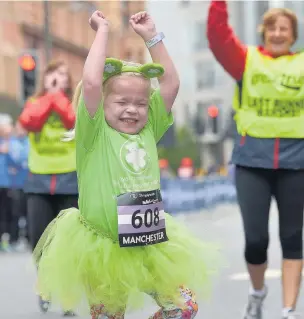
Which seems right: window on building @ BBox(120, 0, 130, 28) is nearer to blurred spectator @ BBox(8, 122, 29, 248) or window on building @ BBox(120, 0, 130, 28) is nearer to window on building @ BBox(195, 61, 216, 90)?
window on building @ BBox(195, 61, 216, 90)

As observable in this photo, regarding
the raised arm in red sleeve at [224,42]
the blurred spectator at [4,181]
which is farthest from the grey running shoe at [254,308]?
the blurred spectator at [4,181]

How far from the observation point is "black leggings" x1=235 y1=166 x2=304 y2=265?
5.60 meters

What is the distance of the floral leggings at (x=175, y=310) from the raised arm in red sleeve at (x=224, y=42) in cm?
186

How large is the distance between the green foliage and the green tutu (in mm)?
51844

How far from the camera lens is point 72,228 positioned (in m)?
4.36

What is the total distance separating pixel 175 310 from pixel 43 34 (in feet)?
149

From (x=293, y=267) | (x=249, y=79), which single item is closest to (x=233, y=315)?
(x=293, y=267)

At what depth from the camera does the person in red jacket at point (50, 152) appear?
6742 mm

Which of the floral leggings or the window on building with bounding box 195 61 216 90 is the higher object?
the floral leggings

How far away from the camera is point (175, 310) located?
13.6ft

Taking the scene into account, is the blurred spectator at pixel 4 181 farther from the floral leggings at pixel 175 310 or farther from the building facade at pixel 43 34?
the building facade at pixel 43 34

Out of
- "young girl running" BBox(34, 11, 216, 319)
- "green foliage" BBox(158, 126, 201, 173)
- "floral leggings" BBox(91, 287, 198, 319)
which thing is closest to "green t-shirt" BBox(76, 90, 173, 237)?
"young girl running" BBox(34, 11, 216, 319)

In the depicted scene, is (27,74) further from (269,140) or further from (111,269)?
(111,269)

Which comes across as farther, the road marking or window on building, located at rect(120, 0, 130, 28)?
window on building, located at rect(120, 0, 130, 28)
